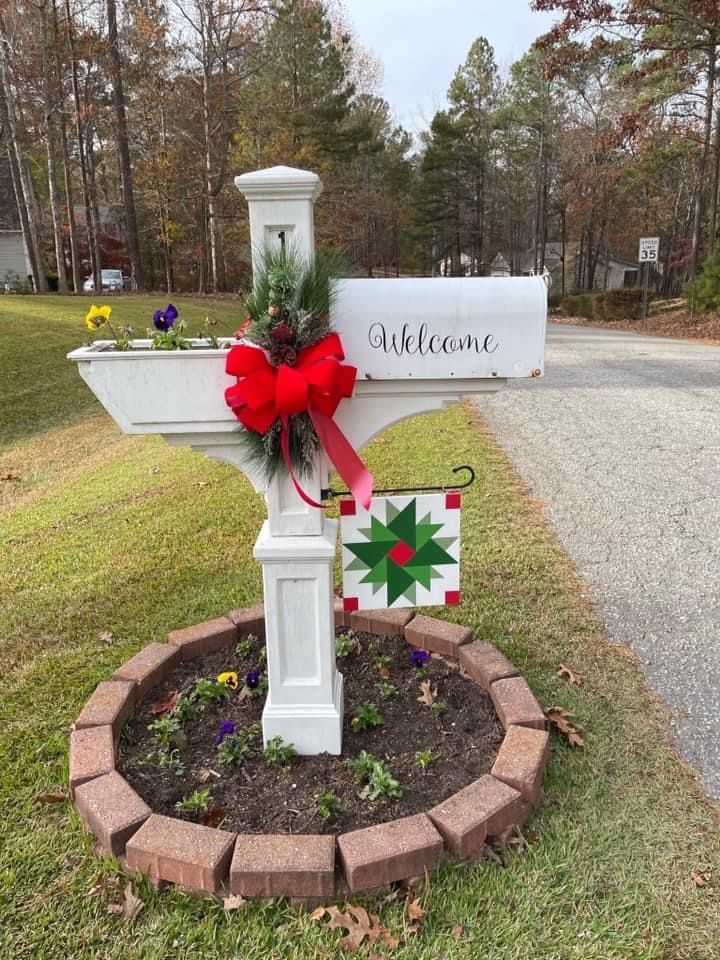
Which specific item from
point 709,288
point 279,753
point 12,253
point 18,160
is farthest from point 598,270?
point 279,753

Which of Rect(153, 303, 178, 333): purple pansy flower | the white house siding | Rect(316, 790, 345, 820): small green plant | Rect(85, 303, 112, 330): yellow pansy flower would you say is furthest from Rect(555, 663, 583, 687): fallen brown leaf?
the white house siding

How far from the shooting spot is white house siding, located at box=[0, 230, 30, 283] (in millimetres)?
27844

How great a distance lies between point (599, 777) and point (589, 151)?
97.4 feet

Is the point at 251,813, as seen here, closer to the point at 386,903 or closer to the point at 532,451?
the point at 386,903

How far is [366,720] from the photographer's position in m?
2.35

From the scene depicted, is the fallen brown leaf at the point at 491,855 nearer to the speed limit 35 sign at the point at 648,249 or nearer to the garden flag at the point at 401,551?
the garden flag at the point at 401,551

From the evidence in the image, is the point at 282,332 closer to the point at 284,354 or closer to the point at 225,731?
the point at 284,354

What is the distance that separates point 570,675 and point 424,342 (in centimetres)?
156

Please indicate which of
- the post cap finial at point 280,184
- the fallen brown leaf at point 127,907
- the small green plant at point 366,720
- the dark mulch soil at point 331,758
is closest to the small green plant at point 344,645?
the dark mulch soil at point 331,758

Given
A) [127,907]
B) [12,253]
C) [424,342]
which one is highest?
[12,253]

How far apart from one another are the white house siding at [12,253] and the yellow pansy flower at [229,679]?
29.5 metres

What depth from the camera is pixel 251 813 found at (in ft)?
6.57

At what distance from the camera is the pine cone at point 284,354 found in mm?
1828

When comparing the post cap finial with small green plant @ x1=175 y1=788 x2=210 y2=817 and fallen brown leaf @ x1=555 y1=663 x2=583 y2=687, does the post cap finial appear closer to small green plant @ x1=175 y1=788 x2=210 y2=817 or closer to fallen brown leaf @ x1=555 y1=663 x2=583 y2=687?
small green plant @ x1=175 y1=788 x2=210 y2=817
